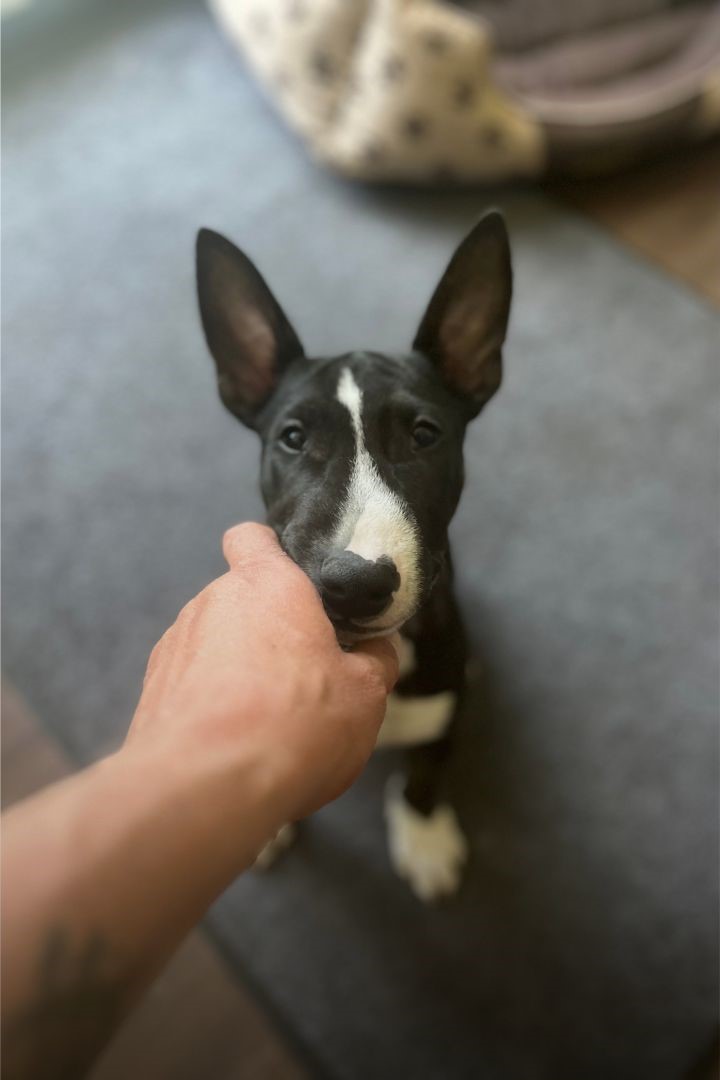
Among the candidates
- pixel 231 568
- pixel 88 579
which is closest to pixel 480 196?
pixel 88 579

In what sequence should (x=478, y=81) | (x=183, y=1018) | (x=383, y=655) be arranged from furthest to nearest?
1. (x=478, y=81)
2. (x=183, y=1018)
3. (x=383, y=655)

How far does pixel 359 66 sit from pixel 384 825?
7.27 feet

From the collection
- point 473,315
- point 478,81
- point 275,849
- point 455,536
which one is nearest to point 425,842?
point 275,849

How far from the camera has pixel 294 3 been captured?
2.59 m

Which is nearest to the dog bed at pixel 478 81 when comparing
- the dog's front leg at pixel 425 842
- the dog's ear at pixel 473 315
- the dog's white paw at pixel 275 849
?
the dog's ear at pixel 473 315

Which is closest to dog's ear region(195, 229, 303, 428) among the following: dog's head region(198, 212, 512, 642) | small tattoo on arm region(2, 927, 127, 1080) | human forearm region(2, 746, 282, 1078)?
dog's head region(198, 212, 512, 642)

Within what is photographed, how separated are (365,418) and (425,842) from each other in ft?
3.27

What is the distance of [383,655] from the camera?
103 cm

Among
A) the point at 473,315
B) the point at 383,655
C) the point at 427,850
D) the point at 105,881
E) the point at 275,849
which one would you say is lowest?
the point at 427,850

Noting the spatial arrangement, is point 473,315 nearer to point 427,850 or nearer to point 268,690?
point 268,690

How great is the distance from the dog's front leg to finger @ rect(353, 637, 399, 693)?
754mm

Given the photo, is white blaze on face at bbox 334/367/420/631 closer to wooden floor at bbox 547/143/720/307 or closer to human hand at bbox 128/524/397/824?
human hand at bbox 128/524/397/824

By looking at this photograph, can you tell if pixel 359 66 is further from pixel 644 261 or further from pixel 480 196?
pixel 644 261

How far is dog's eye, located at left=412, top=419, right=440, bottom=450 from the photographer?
1333 millimetres
